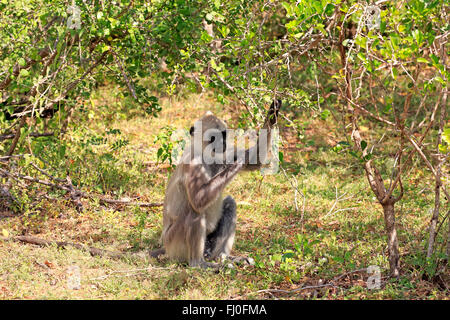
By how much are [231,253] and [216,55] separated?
6.67 feet

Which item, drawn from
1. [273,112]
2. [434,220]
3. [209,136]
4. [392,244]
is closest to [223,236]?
[209,136]

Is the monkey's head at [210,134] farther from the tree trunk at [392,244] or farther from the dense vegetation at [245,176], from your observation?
the tree trunk at [392,244]

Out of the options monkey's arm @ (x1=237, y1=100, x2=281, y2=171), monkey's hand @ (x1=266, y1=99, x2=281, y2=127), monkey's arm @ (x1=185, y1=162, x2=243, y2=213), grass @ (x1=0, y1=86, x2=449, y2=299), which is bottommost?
grass @ (x1=0, y1=86, x2=449, y2=299)

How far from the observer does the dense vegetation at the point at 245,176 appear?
4207 millimetres

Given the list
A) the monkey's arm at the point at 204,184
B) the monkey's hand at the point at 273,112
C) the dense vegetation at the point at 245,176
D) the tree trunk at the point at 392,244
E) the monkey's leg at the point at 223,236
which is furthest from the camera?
the monkey's leg at the point at 223,236

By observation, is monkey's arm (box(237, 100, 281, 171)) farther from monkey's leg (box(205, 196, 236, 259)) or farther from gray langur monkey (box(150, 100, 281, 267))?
monkey's leg (box(205, 196, 236, 259))

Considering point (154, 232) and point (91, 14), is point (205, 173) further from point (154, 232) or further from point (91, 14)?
point (91, 14)

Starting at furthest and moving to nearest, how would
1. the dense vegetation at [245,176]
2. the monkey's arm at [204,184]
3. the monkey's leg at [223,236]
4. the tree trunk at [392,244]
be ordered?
the monkey's leg at [223,236] → the monkey's arm at [204,184] → the tree trunk at [392,244] → the dense vegetation at [245,176]

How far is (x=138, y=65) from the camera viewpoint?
20.1 ft

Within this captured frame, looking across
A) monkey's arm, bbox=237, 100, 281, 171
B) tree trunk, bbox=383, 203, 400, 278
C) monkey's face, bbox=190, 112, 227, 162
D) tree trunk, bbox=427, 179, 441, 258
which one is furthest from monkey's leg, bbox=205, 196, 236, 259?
tree trunk, bbox=427, 179, 441, 258

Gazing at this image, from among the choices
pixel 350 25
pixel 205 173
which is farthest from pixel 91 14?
pixel 350 25

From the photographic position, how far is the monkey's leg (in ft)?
18.3

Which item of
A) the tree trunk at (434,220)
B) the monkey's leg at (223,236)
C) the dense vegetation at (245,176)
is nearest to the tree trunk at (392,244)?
the dense vegetation at (245,176)

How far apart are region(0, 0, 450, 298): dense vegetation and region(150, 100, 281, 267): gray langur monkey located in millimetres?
292
